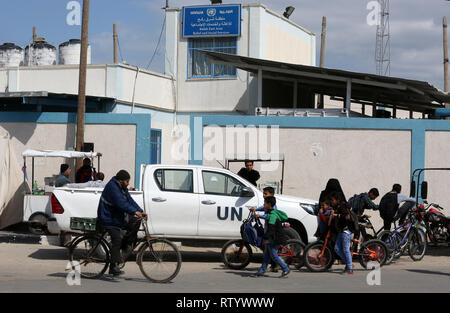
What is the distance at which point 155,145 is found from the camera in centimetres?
2747

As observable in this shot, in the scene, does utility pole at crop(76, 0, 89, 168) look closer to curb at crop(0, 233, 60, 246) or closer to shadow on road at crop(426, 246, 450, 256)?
curb at crop(0, 233, 60, 246)

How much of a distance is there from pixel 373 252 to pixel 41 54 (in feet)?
67.4

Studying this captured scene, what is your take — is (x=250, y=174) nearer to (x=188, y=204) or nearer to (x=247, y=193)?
(x=247, y=193)

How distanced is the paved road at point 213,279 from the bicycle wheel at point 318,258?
0.52 feet

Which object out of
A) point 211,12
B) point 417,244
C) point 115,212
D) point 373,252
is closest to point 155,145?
point 211,12

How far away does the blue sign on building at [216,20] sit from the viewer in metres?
29.3

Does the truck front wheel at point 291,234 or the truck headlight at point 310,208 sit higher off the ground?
the truck headlight at point 310,208

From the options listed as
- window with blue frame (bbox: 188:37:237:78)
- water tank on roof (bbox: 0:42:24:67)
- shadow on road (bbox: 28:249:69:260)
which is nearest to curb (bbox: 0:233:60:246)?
shadow on road (bbox: 28:249:69:260)

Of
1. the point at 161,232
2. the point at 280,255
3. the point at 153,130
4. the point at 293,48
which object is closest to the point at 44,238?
the point at 161,232

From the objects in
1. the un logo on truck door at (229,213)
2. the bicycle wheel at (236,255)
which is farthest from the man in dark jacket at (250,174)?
the bicycle wheel at (236,255)

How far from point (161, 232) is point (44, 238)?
15.1ft

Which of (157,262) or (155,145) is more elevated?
(155,145)

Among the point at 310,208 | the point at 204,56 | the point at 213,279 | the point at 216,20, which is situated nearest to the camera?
the point at 213,279

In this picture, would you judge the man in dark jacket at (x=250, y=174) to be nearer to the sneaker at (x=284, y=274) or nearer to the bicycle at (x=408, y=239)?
the bicycle at (x=408, y=239)
